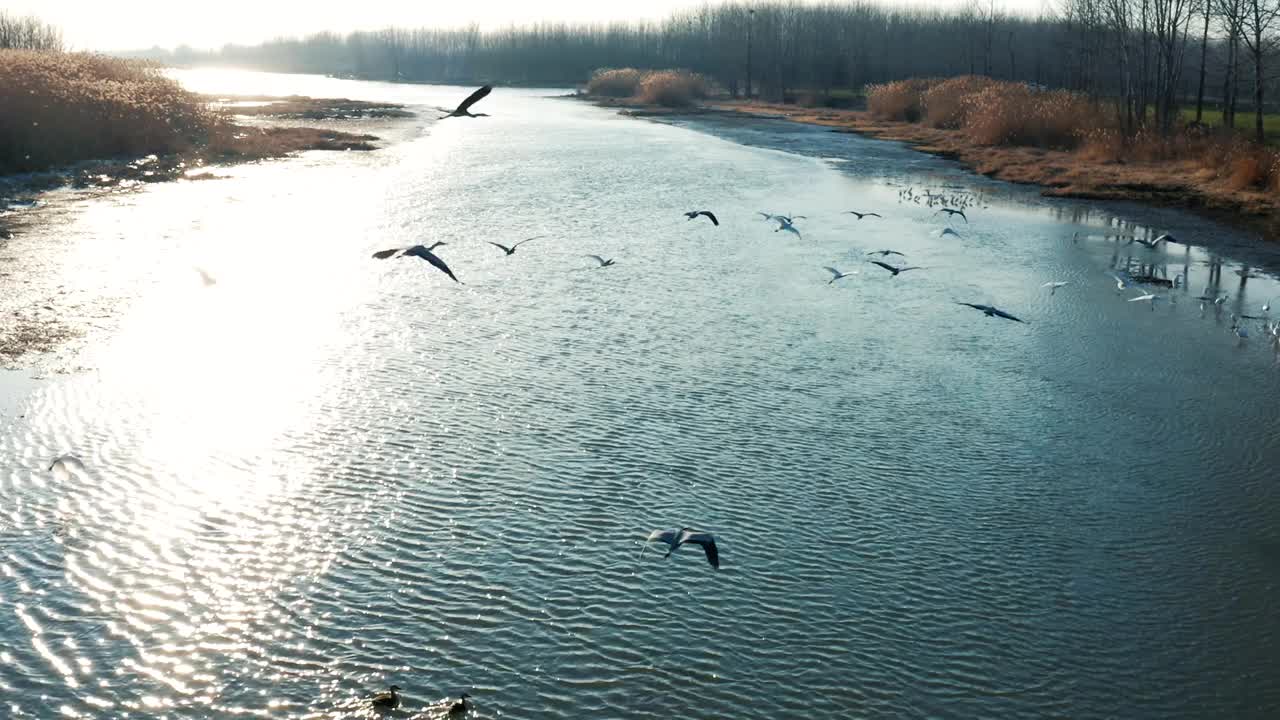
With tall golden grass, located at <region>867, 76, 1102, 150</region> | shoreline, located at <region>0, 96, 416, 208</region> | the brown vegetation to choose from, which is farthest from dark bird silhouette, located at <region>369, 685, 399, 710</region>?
the brown vegetation

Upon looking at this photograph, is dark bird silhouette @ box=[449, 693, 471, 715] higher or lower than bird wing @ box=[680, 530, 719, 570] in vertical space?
lower

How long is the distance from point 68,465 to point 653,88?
6142 centimetres

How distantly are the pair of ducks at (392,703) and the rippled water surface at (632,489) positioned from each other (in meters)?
0.08

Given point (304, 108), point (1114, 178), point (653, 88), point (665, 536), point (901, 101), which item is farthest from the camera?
point (653, 88)

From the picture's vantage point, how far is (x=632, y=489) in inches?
297

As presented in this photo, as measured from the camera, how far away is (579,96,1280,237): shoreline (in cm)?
2072

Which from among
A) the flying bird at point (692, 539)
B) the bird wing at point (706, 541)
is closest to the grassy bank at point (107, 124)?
the flying bird at point (692, 539)

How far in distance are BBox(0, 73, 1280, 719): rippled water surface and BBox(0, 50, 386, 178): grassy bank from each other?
402 inches

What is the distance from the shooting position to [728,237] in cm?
1748

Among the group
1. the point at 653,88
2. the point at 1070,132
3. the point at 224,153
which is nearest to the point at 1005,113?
the point at 1070,132

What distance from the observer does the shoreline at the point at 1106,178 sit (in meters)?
20.7

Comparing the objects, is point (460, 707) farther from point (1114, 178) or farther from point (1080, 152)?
point (1080, 152)

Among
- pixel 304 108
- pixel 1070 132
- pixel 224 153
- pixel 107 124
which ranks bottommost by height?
pixel 224 153

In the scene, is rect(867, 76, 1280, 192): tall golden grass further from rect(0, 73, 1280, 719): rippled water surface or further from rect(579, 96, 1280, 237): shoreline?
rect(0, 73, 1280, 719): rippled water surface
